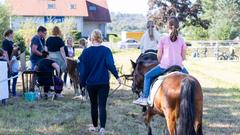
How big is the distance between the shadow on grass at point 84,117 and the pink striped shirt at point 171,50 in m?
1.82

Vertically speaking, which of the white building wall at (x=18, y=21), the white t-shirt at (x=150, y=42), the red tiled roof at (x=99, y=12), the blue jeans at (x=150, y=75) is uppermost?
the red tiled roof at (x=99, y=12)

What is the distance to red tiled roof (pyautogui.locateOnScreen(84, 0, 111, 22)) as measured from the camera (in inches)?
3346

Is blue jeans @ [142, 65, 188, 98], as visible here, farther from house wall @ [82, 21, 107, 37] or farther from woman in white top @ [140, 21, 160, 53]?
house wall @ [82, 21, 107, 37]

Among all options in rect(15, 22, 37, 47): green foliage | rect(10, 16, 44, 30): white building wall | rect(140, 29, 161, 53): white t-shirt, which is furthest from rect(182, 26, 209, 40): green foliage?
rect(140, 29, 161, 53): white t-shirt

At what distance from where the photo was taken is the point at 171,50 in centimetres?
777

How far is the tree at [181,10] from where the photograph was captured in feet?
240

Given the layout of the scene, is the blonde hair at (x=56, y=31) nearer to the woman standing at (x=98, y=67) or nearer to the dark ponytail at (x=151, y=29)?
the dark ponytail at (x=151, y=29)

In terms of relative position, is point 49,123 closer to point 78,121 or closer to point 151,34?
point 78,121

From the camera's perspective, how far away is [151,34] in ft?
37.4

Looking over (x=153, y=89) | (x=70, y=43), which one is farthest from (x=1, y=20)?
(x=153, y=89)

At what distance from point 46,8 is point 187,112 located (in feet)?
246

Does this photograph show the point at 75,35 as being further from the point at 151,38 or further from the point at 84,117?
the point at 84,117

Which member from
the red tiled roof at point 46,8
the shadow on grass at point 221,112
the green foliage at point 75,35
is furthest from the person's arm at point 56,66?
the red tiled roof at point 46,8

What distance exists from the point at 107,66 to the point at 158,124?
2.01 meters
